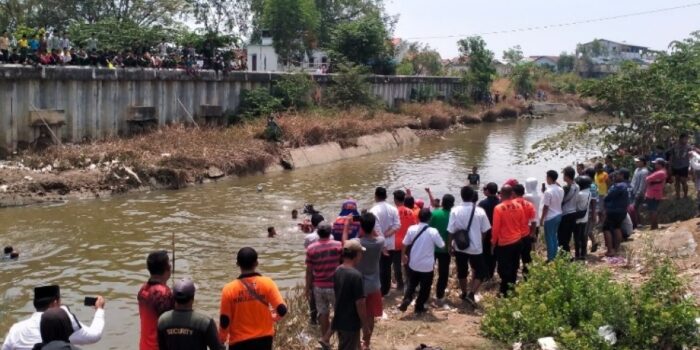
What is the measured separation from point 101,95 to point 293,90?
429 inches

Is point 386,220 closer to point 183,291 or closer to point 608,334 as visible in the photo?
point 608,334

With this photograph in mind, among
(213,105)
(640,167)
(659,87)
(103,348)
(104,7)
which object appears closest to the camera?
(103,348)

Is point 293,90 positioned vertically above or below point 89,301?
above

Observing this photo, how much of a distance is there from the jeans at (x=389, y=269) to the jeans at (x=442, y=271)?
2.05 feet

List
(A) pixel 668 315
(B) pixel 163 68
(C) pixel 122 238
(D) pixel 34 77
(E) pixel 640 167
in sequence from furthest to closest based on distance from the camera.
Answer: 1. (B) pixel 163 68
2. (D) pixel 34 77
3. (C) pixel 122 238
4. (E) pixel 640 167
5. (A) pixel 668 315

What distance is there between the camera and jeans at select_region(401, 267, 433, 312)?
897 cm

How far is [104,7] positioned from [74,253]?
1356 inches

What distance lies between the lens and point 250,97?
31.1 meters

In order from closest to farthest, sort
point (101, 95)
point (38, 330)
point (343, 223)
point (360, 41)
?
point (38, 330)
point (343, 223)
point (101, 95)
point (360, 41)

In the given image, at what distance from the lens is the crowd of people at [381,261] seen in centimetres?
534

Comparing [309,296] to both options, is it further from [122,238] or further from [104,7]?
[104,7]

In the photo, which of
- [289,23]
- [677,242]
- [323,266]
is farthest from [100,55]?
[289,23]

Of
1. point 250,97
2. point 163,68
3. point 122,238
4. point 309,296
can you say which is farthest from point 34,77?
point 309,296

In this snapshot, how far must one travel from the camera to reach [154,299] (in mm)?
5629
